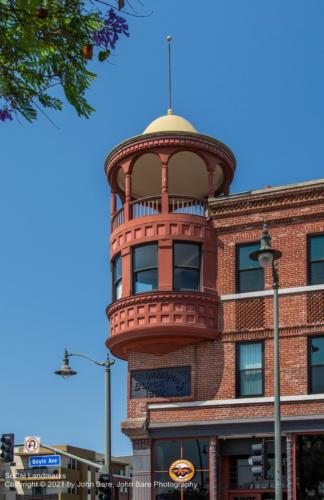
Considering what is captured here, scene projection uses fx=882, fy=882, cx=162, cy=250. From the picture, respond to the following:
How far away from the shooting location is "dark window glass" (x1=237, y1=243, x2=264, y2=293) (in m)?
31.8

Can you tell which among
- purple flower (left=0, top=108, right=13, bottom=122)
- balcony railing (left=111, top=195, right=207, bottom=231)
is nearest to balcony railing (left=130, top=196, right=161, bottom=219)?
balcony railing (left=111, top=195, right=207, bottom=231)

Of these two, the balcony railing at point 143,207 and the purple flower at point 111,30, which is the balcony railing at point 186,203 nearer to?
the balcony railing at point 143,207

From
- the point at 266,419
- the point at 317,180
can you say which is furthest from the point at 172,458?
the point at 317,180

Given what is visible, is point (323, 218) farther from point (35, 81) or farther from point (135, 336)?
point (35, 81)

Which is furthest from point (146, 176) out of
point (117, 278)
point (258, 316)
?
point (258, 316)

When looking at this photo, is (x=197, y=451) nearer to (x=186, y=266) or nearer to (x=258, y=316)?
(x=258, y=316)

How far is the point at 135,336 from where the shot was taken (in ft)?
105

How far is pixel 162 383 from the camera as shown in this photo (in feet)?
106

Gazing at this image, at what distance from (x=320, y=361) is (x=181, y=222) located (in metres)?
7.13

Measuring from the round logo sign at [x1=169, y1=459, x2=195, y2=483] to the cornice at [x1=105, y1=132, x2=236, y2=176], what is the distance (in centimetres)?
1167

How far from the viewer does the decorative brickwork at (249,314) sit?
Result: 3128 centimetres

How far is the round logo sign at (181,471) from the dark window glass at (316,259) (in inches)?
304

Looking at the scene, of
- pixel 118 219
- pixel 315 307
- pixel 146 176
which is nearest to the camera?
pixel 315 307

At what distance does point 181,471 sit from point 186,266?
732 cm
